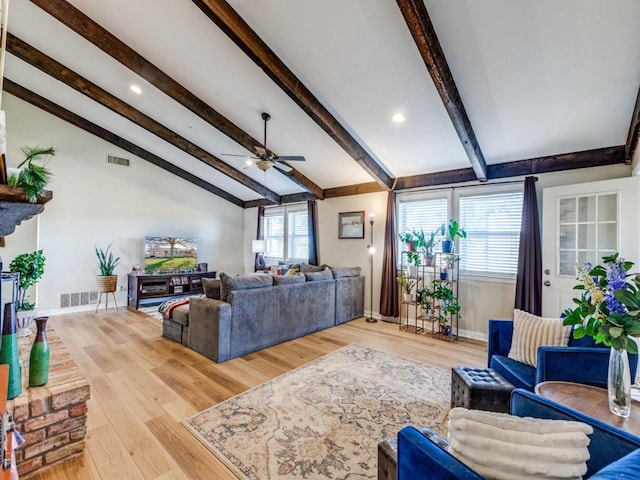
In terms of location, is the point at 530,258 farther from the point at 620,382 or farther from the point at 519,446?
the point at 519,446

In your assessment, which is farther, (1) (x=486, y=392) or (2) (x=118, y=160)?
(2) (x=118, y=160)

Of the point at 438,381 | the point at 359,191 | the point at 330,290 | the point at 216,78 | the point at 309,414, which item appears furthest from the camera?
the point at 359,191

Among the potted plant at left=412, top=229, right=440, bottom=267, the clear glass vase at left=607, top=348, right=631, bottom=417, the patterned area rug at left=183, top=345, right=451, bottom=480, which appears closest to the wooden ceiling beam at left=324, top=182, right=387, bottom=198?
the potted plant at left=412, top=229, right=440, bottom=267

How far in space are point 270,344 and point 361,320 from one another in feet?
6.83

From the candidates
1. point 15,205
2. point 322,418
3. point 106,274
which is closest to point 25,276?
point 15,205

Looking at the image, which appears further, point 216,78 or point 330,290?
point 330,290

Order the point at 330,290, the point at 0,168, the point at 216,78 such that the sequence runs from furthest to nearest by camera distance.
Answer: the point at 330,290
the point at 216,78
the point at 0,168

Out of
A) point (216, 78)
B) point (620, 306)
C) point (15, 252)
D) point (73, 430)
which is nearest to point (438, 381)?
point (620, 306)

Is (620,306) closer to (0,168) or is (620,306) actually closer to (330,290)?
(0,168)

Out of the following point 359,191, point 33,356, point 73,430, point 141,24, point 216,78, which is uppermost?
point 141,24

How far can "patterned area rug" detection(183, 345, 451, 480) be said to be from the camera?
1.92m

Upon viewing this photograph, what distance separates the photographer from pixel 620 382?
1453 millimetres

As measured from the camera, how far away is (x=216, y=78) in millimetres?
3947

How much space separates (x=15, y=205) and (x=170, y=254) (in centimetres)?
579
